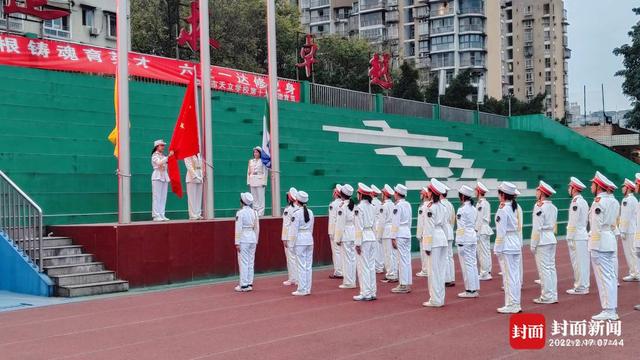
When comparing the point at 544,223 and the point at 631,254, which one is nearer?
the point at 544,223

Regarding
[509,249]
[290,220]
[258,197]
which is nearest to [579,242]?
[509,249]

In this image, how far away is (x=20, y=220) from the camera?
1184 centimetres

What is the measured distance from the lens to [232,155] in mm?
18500

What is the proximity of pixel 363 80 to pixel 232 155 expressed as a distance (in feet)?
73.8

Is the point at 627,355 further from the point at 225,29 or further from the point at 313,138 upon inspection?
the point at 225,29

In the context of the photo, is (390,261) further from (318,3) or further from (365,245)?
(318,3)

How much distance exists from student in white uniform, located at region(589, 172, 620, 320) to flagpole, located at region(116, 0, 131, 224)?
24.3 ft

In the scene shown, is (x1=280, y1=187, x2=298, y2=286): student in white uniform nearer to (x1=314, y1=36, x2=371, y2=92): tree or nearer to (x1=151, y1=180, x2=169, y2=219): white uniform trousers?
(x1=151, y1=180, x2=169, y2=219): white uniform trousers

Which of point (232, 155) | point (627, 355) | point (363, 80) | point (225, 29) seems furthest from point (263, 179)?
point (363, 80)

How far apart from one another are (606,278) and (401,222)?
396 centimetres

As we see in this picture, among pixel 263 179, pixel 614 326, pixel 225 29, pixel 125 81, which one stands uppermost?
pixel 225 29

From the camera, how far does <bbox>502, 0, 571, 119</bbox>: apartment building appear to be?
258ft

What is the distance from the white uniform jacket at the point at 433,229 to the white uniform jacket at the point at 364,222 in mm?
1110

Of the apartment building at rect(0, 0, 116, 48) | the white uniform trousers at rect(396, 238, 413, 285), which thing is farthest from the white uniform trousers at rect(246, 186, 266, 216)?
the apartment building at rect(0, 0, 116, 48)
